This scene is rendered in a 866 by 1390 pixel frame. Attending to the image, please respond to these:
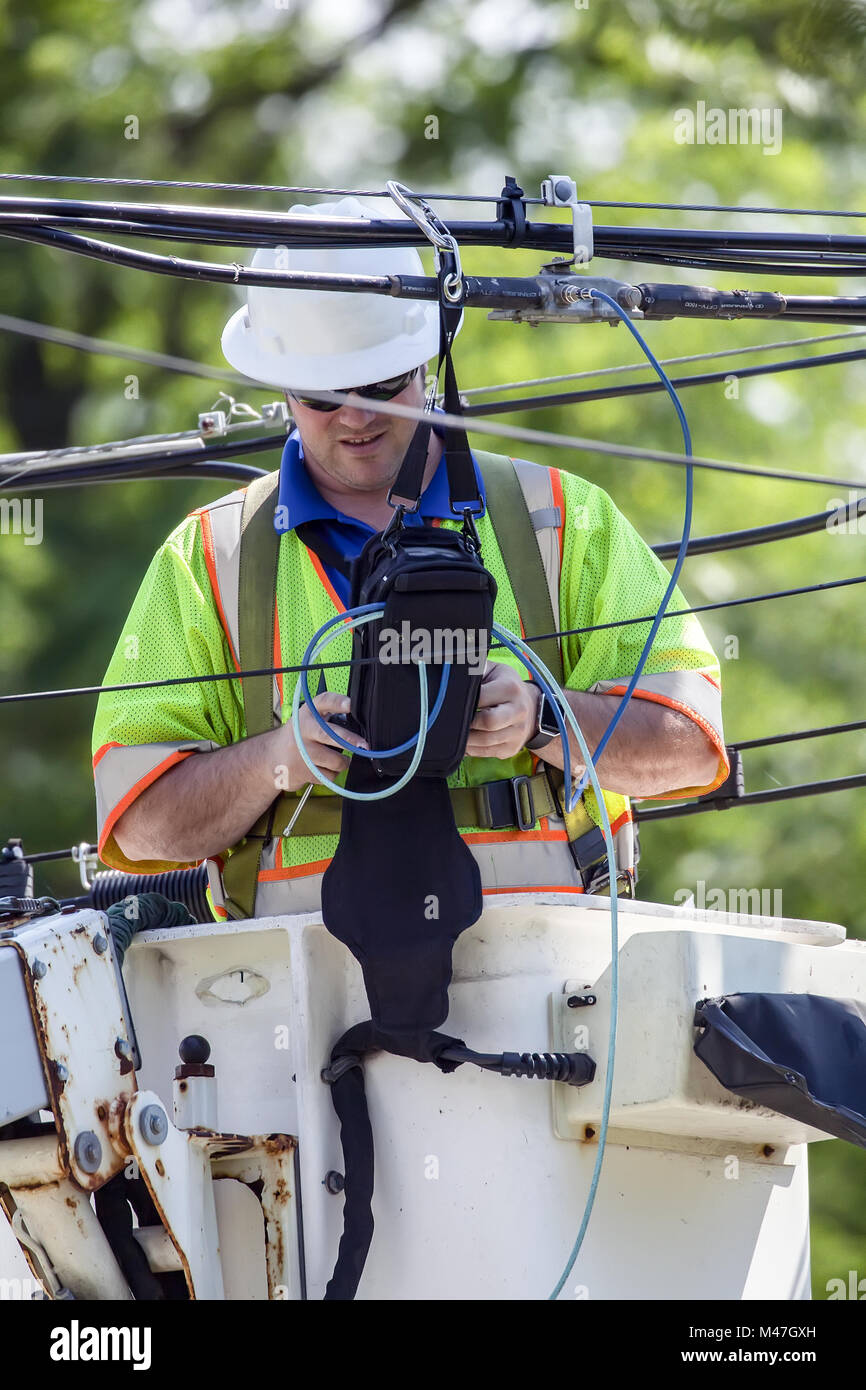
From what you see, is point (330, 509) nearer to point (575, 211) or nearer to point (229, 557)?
point (229, 557)

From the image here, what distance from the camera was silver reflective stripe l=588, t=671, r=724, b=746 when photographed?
11.6ft

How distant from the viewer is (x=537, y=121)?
38.0ft

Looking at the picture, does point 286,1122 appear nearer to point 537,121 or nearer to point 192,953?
point 192,953

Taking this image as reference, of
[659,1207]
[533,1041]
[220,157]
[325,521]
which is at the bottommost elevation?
[659,1207]

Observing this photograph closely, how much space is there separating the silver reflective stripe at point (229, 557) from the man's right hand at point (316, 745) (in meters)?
0.23

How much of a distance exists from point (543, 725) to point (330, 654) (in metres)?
0.45

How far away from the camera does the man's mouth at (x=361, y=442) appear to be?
3660 mm

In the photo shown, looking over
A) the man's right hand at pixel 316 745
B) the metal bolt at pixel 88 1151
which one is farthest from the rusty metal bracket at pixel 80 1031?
the man's right hand at pixel 316 745

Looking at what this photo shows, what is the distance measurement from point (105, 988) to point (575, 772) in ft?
3.03

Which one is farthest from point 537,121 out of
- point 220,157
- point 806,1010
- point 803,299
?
point 806,1010

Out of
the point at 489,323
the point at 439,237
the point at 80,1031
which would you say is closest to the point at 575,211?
the point at 439,237

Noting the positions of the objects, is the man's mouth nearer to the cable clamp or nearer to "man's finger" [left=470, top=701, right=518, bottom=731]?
the cable clamp

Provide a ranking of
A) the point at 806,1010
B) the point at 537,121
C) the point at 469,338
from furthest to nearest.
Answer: the point at 537,121 → the point at 469,338 → the point at 806,1010

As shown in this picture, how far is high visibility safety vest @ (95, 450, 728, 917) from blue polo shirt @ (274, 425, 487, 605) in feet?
0.14
